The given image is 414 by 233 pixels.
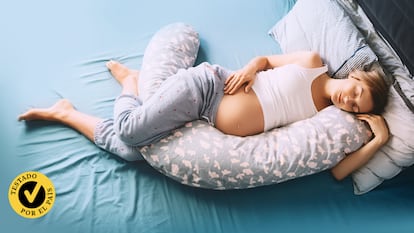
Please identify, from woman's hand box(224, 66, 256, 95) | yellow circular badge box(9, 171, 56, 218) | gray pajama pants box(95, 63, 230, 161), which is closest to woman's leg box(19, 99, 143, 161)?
gray pajama pants box(95, 63, 230, 161)

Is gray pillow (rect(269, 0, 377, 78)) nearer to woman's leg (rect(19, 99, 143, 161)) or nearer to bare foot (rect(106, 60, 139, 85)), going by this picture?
bare foot (rect(106, 60, 139, 85))

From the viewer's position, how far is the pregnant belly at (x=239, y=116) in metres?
1.30

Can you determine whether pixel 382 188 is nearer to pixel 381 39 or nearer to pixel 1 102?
pixel 381 39

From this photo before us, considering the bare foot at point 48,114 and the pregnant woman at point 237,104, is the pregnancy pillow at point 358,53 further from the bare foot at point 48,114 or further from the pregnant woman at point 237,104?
the bare foot at point 48,114

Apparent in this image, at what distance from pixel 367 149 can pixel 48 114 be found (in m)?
0.89

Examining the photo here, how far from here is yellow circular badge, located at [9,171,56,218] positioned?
1.18 meters

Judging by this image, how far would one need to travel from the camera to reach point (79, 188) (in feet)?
4.01

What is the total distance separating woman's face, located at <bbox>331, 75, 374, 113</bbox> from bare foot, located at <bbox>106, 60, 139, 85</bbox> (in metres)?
0.61

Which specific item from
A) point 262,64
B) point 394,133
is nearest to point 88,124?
Answer: point 262,64

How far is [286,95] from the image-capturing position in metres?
1.35

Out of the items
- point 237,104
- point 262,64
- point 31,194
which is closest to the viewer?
point 31,194

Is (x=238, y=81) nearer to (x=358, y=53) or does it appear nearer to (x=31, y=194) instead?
(x=358, y=53)

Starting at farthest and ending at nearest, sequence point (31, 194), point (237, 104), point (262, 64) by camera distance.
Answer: point (262, 64) < point (237, 104) < point (31, 194)

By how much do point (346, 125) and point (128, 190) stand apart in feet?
2.01
